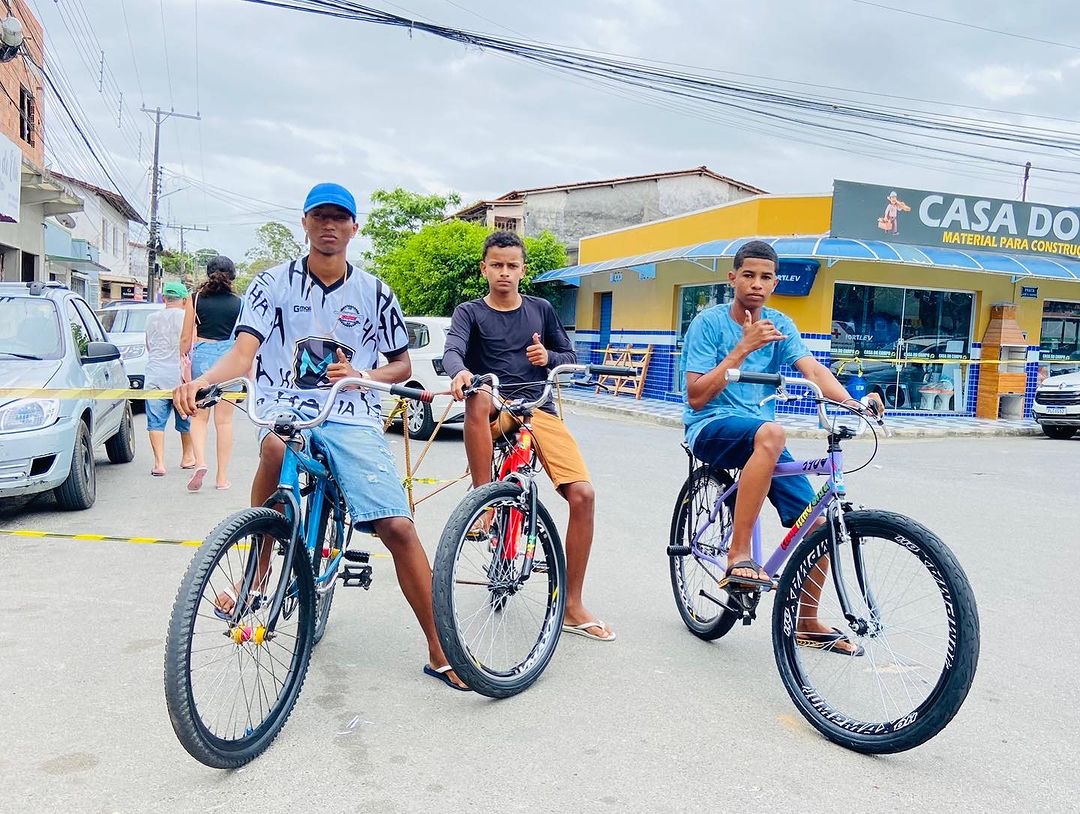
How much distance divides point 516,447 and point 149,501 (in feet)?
14.2

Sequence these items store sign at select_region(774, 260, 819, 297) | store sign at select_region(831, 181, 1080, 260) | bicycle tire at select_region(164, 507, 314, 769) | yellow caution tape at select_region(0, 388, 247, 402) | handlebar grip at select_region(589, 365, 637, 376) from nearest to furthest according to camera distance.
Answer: bicycle tire at select_region(164, 507, 314, 769)
handlebar grip at select_region(589, 365, 637, 376)
yellow caution tape at select_region(0, 388, 247, 402)
store sign at select_region(831, 181, 1080, 260)
store sign at select_region(774, 260, 819, 297)

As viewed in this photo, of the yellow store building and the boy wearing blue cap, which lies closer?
the boy wearing blue cap

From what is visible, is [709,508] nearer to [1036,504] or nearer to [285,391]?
[285,391]

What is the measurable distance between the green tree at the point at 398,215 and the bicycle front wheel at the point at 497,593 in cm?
3810

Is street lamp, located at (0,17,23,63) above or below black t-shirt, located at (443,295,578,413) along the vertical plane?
above

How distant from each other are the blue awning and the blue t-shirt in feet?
36.3

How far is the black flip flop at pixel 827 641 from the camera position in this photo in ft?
10.9

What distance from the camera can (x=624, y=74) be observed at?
13.6m

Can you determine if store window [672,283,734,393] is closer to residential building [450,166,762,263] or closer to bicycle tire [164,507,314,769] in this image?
residential building [450,166,762,263]

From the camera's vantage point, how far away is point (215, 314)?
24.4 ft

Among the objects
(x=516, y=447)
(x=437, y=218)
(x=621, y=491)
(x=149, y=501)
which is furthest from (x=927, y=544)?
(x=437, y=218)

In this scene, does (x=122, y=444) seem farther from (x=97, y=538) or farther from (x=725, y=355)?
(x=725, y=355)

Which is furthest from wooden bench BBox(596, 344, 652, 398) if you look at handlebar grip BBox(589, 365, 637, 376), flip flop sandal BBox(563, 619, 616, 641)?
handlebar grip BBox(589, 365, 637, 376)

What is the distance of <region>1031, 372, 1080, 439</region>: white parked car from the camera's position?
14484 millimetres
